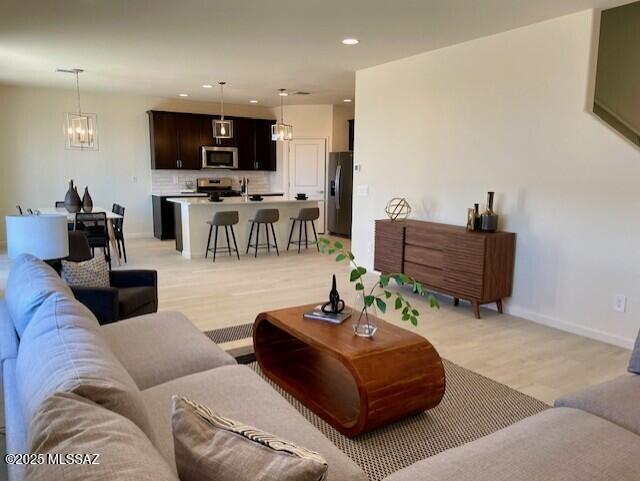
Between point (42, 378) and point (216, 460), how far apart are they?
0.56 m

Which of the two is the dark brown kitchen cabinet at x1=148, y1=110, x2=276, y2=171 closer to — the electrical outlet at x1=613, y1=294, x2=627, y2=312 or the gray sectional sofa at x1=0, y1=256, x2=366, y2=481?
the gray sectional sofa at x1=0, y1=256, x2=366, y2=481

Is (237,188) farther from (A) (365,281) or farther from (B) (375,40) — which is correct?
(B) (375,40)

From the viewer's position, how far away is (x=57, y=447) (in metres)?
0.92

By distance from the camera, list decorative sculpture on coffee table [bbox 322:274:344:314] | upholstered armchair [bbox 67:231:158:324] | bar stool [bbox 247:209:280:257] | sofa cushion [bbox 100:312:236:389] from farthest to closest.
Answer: bar stool [bbox 247:209:280:257]
upholstered armchair [bbox 67:231:158:324]
decorative sculpture on coffee table [bbox 322:274:344:314]
sofa cushion [bbox 100:312:236:389]

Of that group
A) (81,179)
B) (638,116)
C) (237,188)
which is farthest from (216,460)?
(237,188)

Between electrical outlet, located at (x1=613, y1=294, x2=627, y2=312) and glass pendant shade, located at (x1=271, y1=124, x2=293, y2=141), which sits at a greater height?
glass pendant shade, located at (x1=271, y1=124, x2=293, y2=141)

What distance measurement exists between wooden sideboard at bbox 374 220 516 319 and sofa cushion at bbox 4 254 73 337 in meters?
3.32

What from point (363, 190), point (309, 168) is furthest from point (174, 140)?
point (363, 190)

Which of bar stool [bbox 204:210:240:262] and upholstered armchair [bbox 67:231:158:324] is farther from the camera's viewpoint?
bar stool [bbox 204:210:240:262]

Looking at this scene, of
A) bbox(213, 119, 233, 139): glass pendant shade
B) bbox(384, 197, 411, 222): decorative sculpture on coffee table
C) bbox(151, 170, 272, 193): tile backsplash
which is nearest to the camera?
bbox(384, 197, 411, 222): decorative sculpture on coffee table

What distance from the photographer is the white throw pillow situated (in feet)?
10.1

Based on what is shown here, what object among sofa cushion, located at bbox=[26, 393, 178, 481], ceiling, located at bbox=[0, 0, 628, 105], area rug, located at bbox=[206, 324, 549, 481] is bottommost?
area rug, located at bbox=[206, 324, 549, 481]

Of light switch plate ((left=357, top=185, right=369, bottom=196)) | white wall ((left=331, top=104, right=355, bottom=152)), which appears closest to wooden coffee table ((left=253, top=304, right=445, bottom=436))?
light switch plate ((left=357, top=185, right=369, bottom=196))

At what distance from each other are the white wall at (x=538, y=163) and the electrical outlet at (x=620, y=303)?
38 millimetres
